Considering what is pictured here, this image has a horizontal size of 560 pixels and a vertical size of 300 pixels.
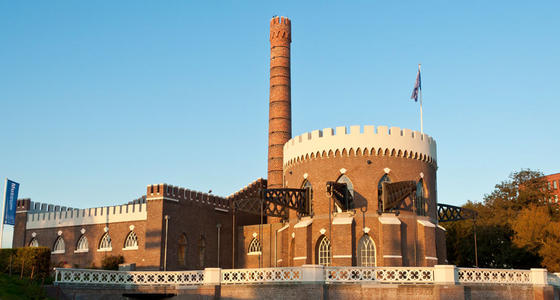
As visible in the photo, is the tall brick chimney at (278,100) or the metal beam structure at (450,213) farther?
the tall brick chimney at (278,100)

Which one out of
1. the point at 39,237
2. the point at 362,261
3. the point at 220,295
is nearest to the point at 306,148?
the point at 362,261

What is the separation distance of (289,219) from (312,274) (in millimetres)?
14488

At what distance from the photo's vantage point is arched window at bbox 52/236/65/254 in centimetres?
5153

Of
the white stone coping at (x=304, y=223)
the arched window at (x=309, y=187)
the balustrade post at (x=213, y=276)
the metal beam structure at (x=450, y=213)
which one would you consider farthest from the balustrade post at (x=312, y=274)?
the metal beam structure at (x=450, y=213)

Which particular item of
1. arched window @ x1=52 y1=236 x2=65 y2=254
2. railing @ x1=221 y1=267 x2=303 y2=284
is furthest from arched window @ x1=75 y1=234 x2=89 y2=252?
railing @ x1=221 y1=267 x2=303 y2=284

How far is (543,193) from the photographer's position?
61.3 meters

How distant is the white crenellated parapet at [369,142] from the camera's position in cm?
3912

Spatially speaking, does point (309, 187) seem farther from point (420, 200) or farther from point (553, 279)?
point (553, 279)

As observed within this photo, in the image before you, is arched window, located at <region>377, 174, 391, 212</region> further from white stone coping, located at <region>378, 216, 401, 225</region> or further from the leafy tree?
the leafy tree

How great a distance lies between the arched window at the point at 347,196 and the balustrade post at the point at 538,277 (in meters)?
11.9

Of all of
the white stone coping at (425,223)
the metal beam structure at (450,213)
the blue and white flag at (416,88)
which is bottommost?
the white stone coping at (425,223)

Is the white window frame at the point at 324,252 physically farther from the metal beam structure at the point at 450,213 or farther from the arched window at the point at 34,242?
the arched window at the point at 34,242

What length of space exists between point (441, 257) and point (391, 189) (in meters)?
6.34

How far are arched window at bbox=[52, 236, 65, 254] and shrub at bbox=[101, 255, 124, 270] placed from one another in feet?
22.0
